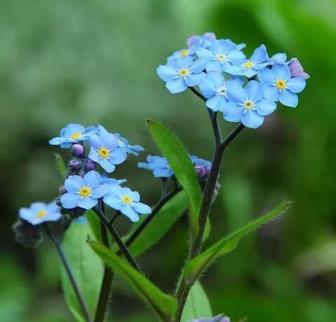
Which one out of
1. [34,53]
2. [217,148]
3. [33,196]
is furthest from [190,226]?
[34,53]

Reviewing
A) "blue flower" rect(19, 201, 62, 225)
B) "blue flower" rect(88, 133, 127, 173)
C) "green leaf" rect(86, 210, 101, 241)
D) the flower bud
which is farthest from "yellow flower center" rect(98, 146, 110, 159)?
the flower bud

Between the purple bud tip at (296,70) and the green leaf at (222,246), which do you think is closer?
the green leaf at (222,246)

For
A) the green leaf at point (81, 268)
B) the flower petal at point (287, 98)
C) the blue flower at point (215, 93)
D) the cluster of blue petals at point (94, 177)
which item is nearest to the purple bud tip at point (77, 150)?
the cluster of blue petals at point (94, 177)

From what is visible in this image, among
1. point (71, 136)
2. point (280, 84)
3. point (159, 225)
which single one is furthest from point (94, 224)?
point (280, 84)

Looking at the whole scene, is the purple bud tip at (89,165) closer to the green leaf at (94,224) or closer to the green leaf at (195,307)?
the green leaf at (94,224)

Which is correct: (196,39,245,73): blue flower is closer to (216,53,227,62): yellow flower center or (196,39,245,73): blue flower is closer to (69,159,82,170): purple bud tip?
(216,53,227,62): yellow flower center

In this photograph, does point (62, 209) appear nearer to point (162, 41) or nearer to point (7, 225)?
point (7, 225)
